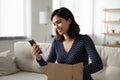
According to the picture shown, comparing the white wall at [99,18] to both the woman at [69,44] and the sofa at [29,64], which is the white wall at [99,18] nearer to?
the sofa at [29,64]

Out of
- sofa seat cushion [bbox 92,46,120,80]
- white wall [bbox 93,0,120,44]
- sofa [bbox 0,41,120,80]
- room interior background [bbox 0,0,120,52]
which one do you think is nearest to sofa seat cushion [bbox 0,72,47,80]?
sofa [bbox 0,41,120,80]

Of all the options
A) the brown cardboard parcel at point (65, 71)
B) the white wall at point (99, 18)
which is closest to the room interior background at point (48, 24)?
the white wall at point (99, 18)

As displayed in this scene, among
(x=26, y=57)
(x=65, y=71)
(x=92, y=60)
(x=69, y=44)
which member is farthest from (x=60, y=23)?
(x=26, y=57)

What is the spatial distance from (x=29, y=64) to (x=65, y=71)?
1.64m

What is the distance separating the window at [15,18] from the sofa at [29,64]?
1.35m

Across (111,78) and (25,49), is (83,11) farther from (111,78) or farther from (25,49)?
(111,78)

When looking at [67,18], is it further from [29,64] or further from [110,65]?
[29,64]

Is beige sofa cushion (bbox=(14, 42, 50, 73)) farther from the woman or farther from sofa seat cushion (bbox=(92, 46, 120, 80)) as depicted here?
the woman

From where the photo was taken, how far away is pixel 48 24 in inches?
192

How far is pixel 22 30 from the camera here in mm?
4340

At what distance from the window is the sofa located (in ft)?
4.43

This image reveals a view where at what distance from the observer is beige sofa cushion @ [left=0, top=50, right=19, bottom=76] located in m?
2.58

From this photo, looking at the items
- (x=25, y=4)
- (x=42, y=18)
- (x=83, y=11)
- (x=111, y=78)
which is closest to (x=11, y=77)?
(x=111, y=78)

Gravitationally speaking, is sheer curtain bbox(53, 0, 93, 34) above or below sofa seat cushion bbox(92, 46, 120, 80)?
above
